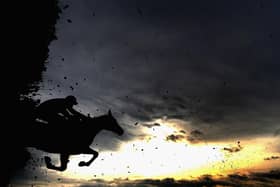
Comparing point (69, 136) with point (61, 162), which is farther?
point (61, 162)

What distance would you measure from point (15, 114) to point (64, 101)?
154 centimetres

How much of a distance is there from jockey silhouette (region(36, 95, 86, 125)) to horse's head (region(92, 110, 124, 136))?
4.63 feet

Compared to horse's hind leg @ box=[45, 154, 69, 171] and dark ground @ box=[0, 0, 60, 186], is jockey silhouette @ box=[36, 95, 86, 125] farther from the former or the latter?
horse's hind leg @ box=[45, 154, 69, 171]

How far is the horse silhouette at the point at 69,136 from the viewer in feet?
36.2

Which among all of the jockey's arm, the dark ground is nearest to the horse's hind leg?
the dark ground

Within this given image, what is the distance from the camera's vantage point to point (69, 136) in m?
11.5

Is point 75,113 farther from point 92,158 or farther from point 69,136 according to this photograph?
point 92,158

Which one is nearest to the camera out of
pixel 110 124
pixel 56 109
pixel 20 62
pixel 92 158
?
pixel 56 109

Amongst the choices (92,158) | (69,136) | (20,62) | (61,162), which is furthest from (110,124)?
(20,62)

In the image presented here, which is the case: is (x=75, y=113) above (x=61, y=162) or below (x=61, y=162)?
above

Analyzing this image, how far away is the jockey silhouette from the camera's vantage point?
1108cm

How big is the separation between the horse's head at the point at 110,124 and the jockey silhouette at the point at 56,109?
55.6 inches

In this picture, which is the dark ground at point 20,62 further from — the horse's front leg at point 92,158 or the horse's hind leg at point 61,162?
Answer: the horse's front leg at point 92,158

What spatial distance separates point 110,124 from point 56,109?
2.23 meters
